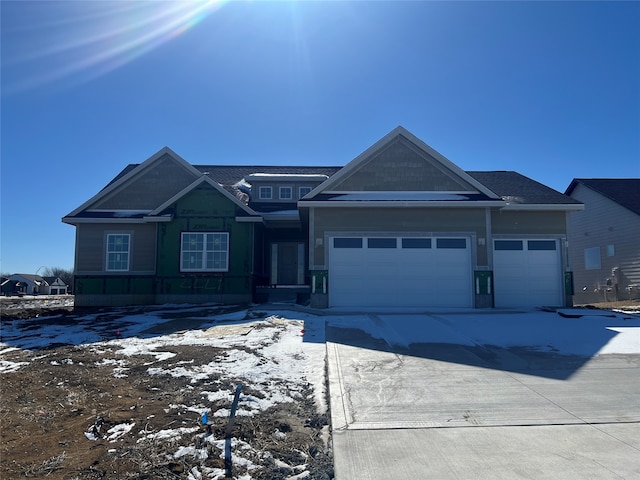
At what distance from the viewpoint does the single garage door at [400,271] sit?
1411 cm

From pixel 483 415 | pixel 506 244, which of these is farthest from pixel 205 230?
pixel 483 415

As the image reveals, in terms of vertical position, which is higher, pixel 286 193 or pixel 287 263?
pixel 286 193

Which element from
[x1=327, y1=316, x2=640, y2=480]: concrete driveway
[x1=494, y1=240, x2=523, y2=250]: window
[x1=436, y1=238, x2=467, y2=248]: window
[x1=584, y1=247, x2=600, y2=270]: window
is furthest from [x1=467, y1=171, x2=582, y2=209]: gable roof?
[x1=584, y1=247, x2=600, y2=270]: window

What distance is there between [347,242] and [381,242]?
3.69 feet

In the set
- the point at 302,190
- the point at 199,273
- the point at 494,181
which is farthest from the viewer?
the point at 302,190

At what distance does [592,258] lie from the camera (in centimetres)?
2498

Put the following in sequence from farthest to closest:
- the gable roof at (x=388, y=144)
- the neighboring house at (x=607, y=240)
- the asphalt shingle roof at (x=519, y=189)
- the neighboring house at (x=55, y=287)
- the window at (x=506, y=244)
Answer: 1. the neighboring house at (x=55, y=287)
2. the neighboring house at (x=607, y=240)
3. the asphalt shingle roof at (x=519, y=189)
4. the window at (x=506, y=244)
5. the gable roof at (x=388, y=144)

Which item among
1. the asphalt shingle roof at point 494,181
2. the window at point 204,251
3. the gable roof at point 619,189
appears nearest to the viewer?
the asphalt shingle roof at point 494,181

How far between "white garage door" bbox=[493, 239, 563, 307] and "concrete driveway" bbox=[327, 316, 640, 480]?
7.81m

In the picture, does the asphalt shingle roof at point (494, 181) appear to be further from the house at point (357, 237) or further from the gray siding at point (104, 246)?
the gray siding at point (104, 246)

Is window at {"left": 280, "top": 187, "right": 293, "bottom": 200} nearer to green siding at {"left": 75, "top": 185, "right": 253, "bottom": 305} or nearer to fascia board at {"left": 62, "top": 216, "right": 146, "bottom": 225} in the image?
green siding at {"left": 75, "top": 185, "right": 253, "bottom": 305}

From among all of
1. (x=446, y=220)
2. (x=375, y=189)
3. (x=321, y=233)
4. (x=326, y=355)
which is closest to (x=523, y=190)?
(x=446, y=220)

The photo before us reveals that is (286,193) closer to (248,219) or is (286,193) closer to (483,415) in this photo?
(248,219)

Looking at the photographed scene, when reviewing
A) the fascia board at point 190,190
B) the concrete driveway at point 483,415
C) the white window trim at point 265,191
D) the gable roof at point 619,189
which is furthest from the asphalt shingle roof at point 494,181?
the concrete driveway at point 483,415
